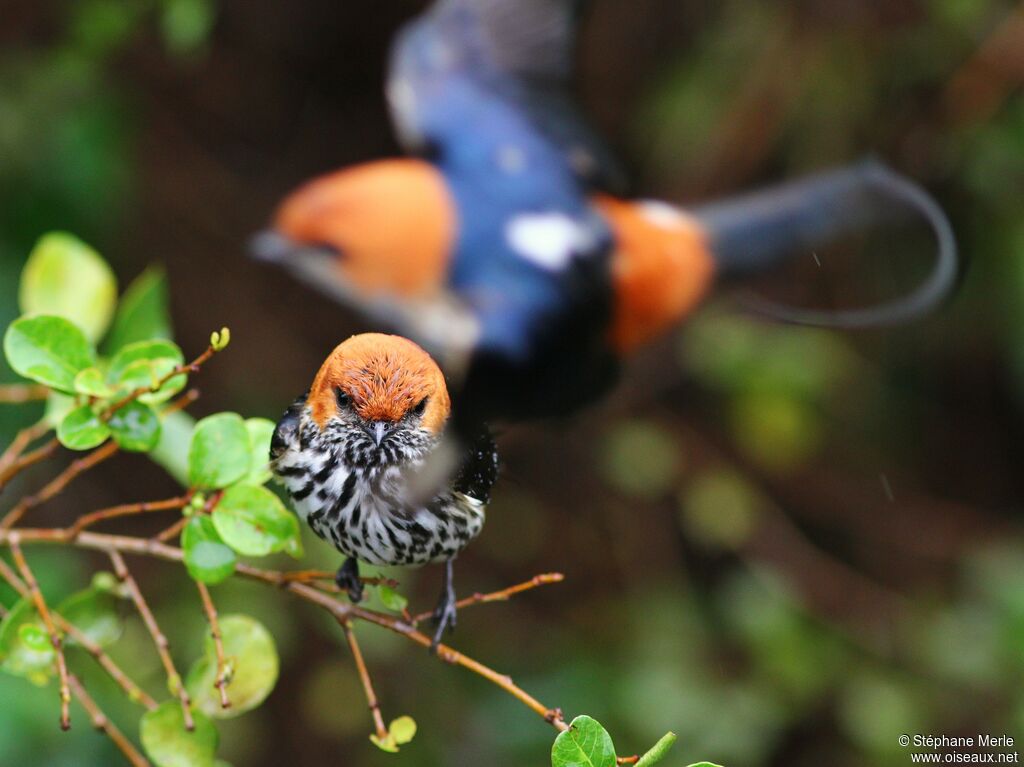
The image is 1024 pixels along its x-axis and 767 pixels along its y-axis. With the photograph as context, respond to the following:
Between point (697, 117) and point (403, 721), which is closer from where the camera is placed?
point (403, 721)

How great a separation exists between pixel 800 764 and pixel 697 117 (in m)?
1.55

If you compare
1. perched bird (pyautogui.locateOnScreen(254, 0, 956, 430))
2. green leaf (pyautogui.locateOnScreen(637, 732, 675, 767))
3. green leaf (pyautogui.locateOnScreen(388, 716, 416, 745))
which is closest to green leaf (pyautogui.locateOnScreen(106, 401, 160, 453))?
green leaf (pyautogui.locateOnScreen(388, 716, 416, 745))

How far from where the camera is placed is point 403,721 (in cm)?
63

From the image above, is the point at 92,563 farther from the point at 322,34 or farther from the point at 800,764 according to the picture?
the point at 800,764

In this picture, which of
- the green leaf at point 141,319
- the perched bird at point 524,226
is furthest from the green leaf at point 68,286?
the perched bird at point 524,226

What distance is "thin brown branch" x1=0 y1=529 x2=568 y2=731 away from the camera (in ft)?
2.05

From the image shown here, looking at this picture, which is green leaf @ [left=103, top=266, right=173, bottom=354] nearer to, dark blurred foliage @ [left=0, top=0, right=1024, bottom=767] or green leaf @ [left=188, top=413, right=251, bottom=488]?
green leaf @ [left=188, top=413, right=251, bottom=488]

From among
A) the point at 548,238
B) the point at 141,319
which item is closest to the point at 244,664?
the point at 141,319

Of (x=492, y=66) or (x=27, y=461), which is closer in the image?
(x=27, y=461)

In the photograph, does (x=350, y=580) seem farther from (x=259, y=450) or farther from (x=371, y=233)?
(x=371, y=233)

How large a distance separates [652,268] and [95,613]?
1266mm

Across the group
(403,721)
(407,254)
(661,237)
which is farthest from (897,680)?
(403,721)

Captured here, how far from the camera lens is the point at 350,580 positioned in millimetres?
758

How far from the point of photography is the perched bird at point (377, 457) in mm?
455
